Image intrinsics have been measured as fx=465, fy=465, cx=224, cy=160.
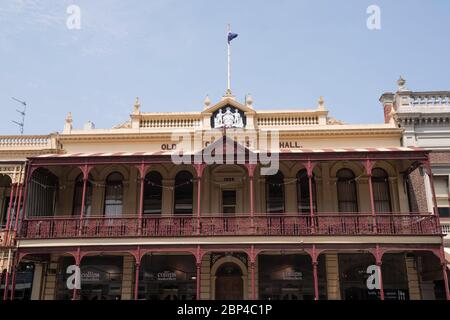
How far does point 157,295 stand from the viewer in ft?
59.5

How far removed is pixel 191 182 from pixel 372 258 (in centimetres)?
783

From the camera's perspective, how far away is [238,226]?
16938 mm

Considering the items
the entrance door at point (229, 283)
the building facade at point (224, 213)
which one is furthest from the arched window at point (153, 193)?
the entrance door at point (229, 283)

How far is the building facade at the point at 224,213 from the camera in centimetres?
1677

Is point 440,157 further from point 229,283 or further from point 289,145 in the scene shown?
point 229,283

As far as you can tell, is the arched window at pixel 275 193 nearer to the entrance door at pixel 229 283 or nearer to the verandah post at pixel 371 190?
the entrance door at pixel 229 283

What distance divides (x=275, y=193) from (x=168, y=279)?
5512 millimetres

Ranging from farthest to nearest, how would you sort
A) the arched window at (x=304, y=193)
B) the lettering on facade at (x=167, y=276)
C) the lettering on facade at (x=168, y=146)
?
the lettering on facade at (x=168, y=146) < the arched window at (x=304, y=193) < the lettering on facade at (x=167, y=276)

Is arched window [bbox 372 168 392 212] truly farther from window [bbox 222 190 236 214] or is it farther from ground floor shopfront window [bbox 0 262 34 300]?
ground floor shopfront window [bbox 0 262 34 300]

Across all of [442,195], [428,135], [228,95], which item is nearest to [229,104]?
[228,95]

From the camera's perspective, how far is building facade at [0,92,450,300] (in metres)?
16.8

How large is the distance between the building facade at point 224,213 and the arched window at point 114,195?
2.3 inches
